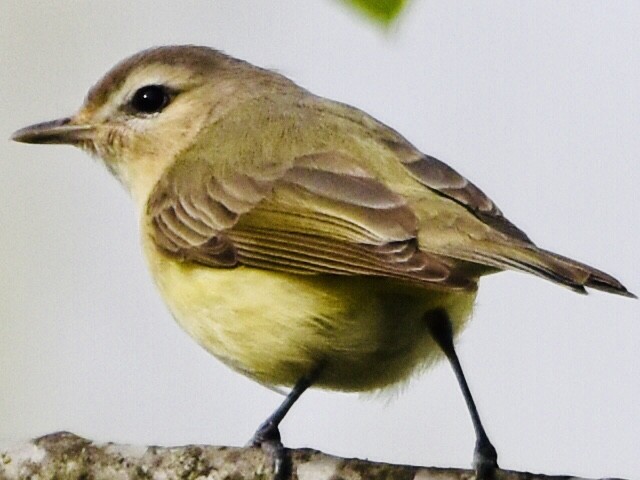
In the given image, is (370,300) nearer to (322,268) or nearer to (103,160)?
(322,268)

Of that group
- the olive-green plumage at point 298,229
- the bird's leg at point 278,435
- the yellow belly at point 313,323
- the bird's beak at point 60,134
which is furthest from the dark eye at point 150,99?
the bird's leg at point 278,435

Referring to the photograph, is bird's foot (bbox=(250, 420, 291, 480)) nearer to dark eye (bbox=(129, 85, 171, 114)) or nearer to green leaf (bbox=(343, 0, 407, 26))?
green leaf (bbox=(343, 0, 407, 26))

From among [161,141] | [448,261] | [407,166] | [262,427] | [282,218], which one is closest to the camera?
[448,261]

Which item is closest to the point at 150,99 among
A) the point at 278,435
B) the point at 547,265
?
the point at 278,435

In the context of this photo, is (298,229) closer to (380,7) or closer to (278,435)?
(278,435)

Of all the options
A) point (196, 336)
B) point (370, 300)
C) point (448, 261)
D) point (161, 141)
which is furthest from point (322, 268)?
point (161, 141)

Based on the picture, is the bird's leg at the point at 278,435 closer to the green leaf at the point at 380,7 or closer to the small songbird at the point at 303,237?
the small songbird at the point at 303,237
